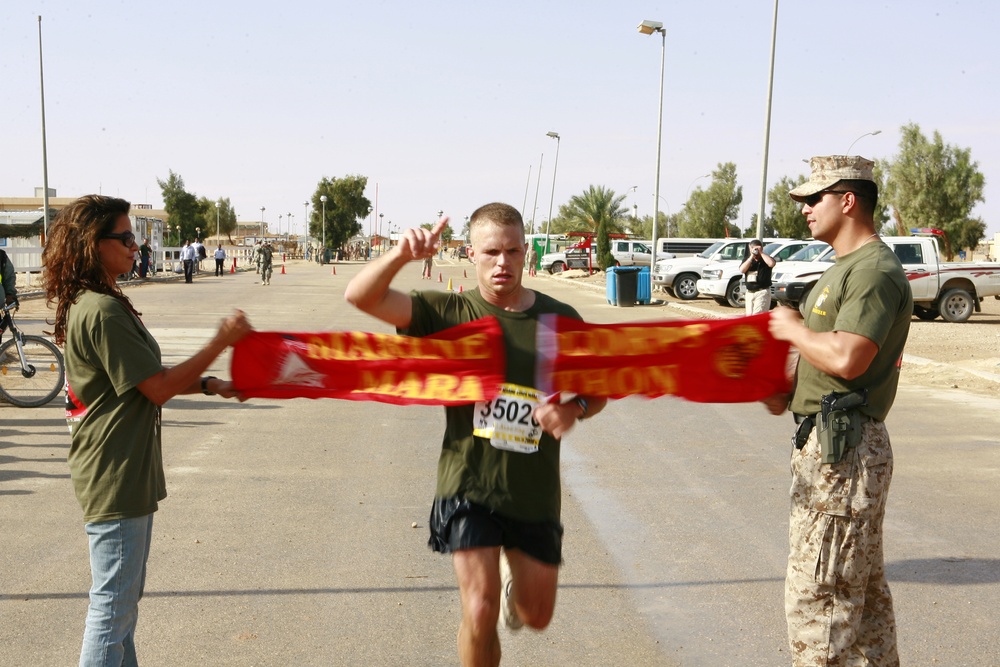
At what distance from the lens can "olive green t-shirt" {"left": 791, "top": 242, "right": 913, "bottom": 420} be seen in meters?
3.69

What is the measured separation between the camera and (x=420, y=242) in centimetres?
373

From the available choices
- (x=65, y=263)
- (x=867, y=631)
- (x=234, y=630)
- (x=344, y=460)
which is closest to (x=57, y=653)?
(x=234, y=630)

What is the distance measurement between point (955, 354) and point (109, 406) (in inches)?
668

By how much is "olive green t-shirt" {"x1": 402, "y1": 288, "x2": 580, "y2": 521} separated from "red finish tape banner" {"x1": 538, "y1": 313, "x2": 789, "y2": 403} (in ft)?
1.11

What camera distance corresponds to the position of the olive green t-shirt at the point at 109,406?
348cm

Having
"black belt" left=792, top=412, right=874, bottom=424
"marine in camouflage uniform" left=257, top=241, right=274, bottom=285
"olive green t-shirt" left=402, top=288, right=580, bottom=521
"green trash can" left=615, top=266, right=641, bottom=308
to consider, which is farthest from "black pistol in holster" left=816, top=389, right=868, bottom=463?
"marine in camouflage uniform" left=257, top=241, right=274, bottom=285

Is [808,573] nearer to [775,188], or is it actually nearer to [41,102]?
[41,102]

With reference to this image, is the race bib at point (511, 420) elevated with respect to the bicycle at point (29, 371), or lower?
elevated

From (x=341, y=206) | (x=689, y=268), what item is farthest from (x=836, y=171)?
(x=341, y=206)

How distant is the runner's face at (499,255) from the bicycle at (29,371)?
8375 millimetres

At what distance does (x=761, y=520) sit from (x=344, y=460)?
3.58 metres

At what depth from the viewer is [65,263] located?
361 cm

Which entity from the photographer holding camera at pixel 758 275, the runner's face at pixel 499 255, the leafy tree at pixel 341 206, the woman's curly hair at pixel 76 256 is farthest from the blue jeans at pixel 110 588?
the leafy tree at pixel 341 206

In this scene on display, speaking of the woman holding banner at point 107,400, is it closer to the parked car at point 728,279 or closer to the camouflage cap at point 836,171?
the camouflage cap at point 836,171
